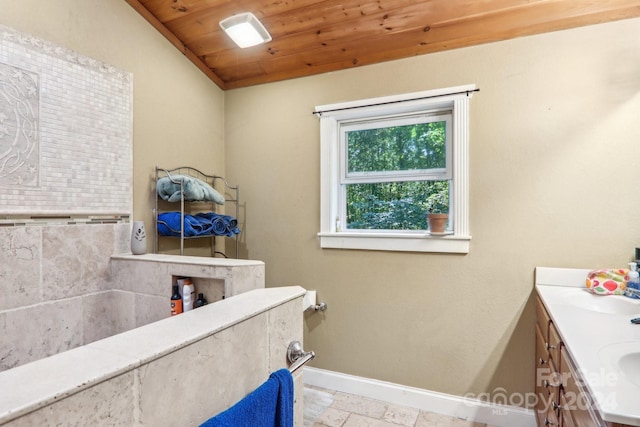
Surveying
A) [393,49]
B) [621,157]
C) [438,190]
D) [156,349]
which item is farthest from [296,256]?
[621,157]

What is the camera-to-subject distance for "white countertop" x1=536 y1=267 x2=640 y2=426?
26.0 inches

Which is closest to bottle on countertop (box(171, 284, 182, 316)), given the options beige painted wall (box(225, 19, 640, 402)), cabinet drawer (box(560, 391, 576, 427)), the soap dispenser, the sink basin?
beige painted wall (box(225, 19, 640, 402))

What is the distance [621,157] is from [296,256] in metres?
1.86

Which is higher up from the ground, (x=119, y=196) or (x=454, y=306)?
(x=119, y=196)

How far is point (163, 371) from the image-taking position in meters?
0.63

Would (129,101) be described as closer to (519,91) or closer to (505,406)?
(519,91)

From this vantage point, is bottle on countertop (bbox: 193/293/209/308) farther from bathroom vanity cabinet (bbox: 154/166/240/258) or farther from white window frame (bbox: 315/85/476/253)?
white window frame (bbox: 315/85/476/253)

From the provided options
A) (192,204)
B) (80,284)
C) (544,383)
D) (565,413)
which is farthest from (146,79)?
(544,383)

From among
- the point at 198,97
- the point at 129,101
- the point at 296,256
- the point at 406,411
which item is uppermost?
the point at 198,97

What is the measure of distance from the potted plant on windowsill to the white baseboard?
0.97 meters

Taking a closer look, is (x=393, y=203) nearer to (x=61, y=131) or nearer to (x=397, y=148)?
(x=397, y=148)

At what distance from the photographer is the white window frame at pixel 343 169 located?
180 centimetres

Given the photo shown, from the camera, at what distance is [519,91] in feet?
5.57

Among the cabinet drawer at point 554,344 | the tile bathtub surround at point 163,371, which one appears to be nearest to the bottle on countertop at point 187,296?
the tile bathtub surround at point 163,371
